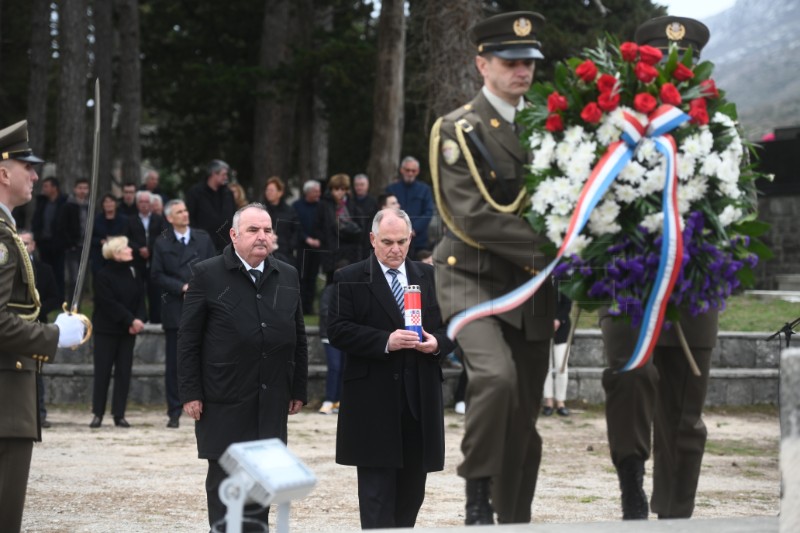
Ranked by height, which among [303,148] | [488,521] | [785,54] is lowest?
[488,521]

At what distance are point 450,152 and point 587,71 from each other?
74 centimetres

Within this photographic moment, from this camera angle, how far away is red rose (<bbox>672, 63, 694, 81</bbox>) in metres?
5.75

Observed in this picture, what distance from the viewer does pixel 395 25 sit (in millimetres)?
18797

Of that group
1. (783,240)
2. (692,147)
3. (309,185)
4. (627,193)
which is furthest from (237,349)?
(783,240)

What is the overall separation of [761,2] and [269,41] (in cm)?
7171

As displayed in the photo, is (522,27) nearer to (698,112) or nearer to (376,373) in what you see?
(698,112)

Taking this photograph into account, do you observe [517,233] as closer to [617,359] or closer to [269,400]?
[617,359]

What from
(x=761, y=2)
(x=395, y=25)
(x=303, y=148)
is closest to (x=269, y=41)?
(x=303, y=148)

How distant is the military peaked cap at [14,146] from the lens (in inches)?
252

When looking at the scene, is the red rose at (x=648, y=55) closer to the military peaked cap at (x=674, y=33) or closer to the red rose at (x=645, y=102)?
the red rose at (x=645, y=102)

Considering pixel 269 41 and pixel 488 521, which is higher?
pixel 269 41

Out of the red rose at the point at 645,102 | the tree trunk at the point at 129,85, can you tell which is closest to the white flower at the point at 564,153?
the red rose at the point at 645,102

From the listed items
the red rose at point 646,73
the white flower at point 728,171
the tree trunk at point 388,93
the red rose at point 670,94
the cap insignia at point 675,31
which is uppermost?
the tree trunk at point 388,93

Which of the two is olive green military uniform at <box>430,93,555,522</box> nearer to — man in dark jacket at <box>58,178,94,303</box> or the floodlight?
the floodlight
